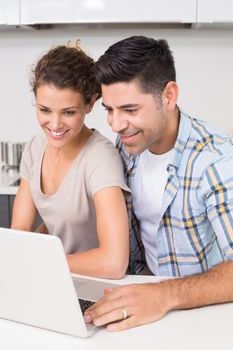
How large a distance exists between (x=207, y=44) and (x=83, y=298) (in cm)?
189

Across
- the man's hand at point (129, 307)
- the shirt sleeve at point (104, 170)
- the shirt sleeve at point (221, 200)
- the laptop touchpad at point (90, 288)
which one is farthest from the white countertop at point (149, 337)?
the shirt sleeve at point (104, 170)

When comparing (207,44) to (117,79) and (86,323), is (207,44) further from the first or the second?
(86,323)

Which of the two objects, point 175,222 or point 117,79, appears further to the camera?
point 175,222

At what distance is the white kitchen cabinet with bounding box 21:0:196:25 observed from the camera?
2350 millimetres

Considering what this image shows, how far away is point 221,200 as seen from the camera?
4.50 feet

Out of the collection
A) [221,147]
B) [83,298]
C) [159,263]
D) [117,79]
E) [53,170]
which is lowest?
[159,263]

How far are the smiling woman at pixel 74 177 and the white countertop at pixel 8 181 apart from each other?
95 cm

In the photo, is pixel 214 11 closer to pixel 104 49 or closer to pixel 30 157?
pixel 104 49

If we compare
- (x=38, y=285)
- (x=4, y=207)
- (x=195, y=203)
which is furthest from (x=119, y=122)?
(x=4, y=207)

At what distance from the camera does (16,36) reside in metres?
2.86

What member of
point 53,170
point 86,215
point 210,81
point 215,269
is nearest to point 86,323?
point 215,269

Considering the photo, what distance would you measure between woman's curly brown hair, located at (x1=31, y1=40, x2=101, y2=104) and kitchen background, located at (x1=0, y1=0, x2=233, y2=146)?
1230 mm

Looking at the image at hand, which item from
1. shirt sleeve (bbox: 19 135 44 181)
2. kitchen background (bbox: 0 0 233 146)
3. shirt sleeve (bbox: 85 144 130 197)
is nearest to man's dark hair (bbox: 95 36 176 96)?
shirt sleeve (bbox: 85 144 130 197)

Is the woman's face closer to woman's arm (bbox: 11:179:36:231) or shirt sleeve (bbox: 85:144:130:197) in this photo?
shirt sleeve (bbox: 85:144:130:197)
